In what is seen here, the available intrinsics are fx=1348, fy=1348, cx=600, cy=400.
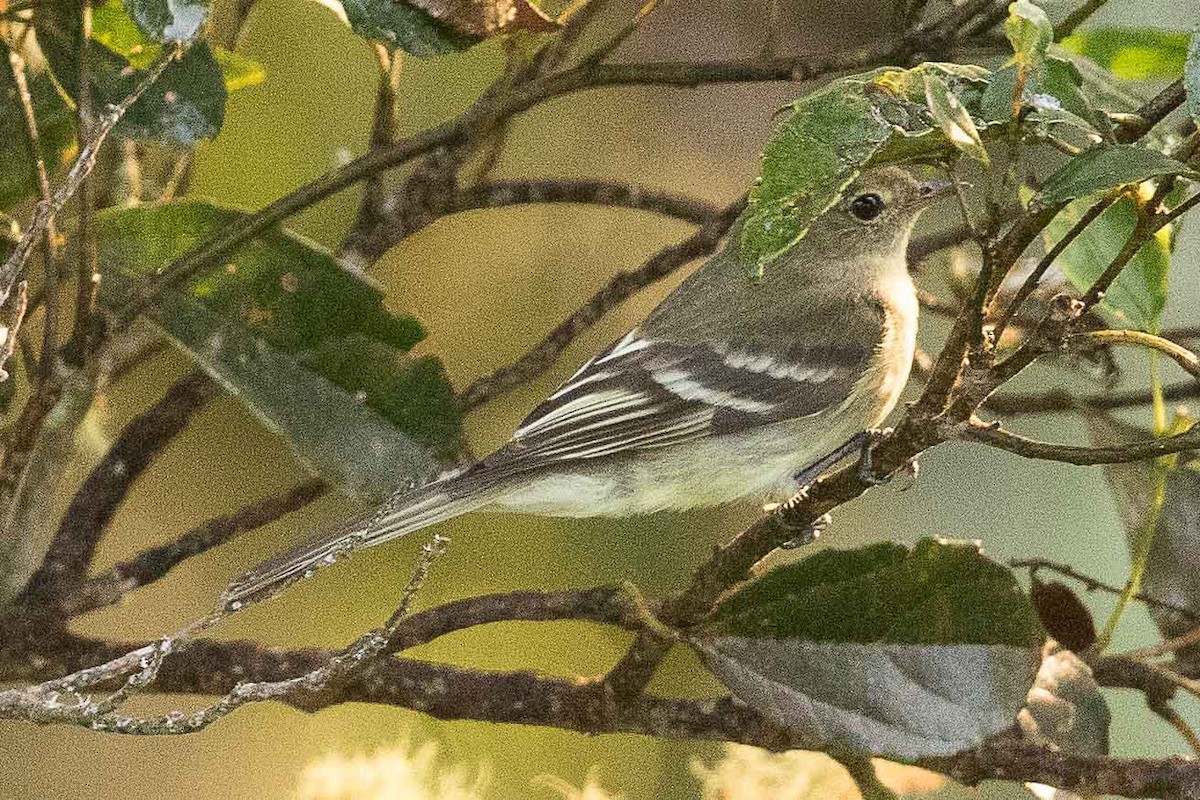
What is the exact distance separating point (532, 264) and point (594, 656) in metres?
0.49

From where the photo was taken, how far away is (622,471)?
1109mm

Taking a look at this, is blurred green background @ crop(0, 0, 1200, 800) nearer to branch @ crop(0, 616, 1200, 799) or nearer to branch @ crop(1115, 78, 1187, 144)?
branch @ crop(0, 616, 1200, 799)

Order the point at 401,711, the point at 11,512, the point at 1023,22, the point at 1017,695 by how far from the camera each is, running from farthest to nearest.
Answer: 1. the point at 401,711
2. the point at 11,512
3. the point at 1017,695
4. the point at 1023,22

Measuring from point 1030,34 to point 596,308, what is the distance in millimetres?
582

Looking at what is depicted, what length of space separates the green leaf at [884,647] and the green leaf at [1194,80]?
1.04 feet

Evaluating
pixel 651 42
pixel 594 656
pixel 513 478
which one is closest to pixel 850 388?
pixel 513 478

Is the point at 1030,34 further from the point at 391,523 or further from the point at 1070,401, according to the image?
the point at 1070,401

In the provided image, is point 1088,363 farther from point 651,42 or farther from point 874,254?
point 651,42

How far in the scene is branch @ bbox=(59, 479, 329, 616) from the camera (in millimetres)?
907

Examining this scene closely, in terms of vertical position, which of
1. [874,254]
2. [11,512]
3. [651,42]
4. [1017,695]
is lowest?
[1017,695]

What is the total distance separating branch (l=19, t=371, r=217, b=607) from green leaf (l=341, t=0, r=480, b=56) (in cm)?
33

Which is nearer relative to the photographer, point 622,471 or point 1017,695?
point 1017,695

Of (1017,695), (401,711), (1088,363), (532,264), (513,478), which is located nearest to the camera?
(1017,695)

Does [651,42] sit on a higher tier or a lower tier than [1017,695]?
higher
